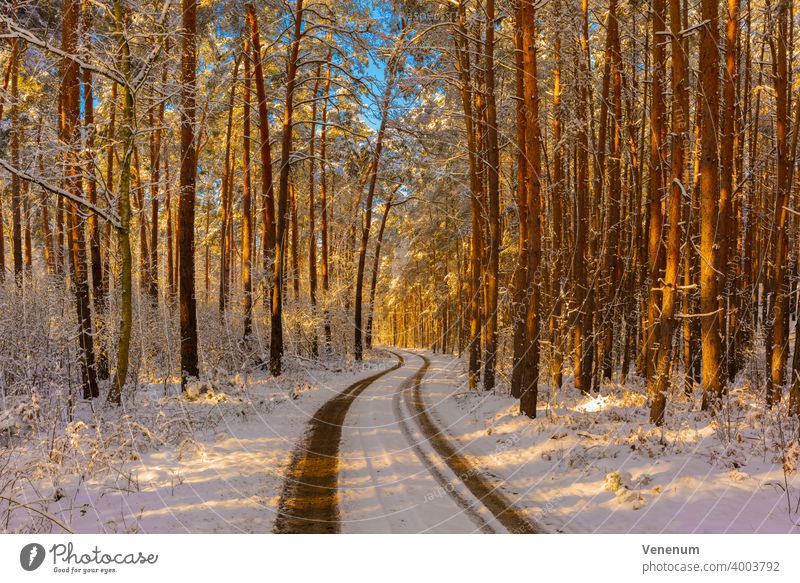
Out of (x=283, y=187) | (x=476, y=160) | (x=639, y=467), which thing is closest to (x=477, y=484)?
(x=639, y=467)

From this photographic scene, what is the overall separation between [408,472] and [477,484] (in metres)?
1.16

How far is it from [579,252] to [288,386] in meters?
11.1

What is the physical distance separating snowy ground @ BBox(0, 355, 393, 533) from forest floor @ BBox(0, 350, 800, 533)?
0.10 ft

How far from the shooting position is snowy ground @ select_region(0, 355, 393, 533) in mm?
5586

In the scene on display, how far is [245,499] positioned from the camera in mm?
6438

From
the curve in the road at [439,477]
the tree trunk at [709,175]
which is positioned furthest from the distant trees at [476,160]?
the curve in the road at [439,477]

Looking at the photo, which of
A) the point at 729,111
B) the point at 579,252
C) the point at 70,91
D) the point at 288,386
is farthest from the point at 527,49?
the point at 288,386

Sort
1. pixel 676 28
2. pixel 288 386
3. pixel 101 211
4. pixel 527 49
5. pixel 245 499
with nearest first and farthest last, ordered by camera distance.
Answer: pixel 245 499 < pixel 676 28 < pixel 101 211 < pixel 527 49 < pixel 288 386

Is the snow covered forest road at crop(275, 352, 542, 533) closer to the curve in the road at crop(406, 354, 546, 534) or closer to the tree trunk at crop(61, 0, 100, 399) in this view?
the curve in the road at crop(406, 354, 546, 534)

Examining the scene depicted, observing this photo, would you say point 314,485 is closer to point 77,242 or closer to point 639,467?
point 639,467

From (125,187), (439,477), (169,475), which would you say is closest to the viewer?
(169,475)

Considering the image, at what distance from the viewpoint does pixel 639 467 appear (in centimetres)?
770

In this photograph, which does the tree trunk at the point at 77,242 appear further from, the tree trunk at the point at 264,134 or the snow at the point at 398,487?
the snow at the point at 398,487
